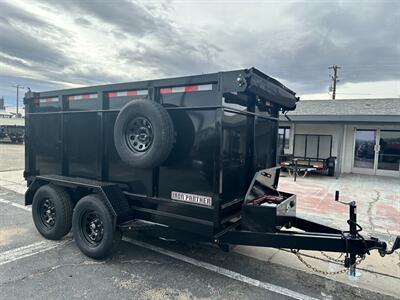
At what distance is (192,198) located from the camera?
331cm

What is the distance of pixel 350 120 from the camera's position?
12.3m

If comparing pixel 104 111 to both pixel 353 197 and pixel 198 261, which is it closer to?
Result: pixel 198 261

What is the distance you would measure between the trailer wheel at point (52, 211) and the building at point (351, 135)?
10.6m

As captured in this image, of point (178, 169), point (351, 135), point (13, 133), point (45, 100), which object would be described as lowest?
point (13, 133)

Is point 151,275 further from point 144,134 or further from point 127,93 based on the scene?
point 127,93

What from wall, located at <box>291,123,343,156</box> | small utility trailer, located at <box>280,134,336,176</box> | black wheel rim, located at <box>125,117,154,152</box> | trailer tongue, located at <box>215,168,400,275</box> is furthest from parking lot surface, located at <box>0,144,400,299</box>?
wall, located at <box>291,123,343,156</box>

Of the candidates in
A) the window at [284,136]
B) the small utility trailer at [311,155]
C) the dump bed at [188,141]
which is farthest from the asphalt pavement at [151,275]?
the window at [284,136]

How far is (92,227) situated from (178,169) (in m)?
1.64

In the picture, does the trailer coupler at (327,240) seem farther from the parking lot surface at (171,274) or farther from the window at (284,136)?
the window at (284,136)

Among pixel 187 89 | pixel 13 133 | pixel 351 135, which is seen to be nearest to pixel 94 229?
pixel 187 89

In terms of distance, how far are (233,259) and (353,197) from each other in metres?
6.22

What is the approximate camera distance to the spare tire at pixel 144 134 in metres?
3.24

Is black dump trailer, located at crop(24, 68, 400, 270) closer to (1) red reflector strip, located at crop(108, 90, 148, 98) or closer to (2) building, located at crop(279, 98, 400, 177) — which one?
(1) red reflector strip, located at crop(108, 90, 148, 98)

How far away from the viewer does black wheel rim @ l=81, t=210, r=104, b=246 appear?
13.0 ft
